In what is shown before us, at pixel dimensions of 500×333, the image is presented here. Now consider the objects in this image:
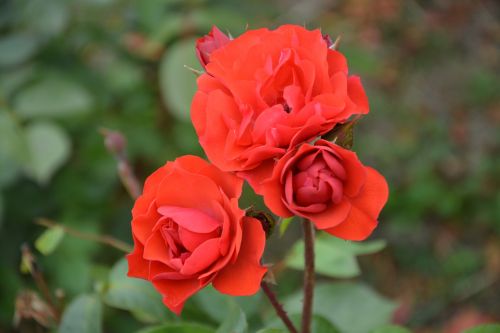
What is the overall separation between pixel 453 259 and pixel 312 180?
1691 millimetres

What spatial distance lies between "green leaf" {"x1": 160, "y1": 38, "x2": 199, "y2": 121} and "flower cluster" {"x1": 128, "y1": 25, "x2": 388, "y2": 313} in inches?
32.6

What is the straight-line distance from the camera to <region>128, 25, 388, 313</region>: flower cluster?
58cm

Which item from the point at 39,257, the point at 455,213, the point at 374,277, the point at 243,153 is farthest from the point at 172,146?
the point at 243,153

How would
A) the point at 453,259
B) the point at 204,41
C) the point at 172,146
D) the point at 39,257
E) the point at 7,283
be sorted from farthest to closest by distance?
the point at 453,259 < the point at 172,146 < the point at 39,257 < the point at 7,283 < the point at 204,41

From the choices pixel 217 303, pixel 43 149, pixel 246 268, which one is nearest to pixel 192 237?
pixel 246 268

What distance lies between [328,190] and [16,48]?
3.56 feet

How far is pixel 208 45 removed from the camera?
67 centimetres

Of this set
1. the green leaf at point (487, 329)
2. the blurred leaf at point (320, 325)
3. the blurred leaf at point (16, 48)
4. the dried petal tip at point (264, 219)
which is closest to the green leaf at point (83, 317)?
the blurred leaf at point (320, 325)

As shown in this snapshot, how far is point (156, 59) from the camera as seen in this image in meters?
1.78

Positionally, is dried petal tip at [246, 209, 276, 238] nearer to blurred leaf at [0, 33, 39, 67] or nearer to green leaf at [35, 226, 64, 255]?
green leaf at [35, 226, 64, 255]

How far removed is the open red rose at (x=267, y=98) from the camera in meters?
0.59

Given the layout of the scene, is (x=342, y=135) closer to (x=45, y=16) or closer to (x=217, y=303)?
(x=217, y=303)

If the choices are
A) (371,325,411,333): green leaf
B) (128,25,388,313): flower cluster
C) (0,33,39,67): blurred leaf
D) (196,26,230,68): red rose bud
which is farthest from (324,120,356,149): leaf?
(0,33,39,67): blurred leaf

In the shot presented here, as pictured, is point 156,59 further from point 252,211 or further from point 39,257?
point 252,211
